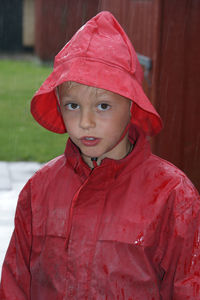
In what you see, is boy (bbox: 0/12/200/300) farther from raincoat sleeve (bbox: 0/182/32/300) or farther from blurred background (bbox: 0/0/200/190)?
blurred background (bbox: 0/0/200/190)

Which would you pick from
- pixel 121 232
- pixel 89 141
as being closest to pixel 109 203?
pixel 121 232

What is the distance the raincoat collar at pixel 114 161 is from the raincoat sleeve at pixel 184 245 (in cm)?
17

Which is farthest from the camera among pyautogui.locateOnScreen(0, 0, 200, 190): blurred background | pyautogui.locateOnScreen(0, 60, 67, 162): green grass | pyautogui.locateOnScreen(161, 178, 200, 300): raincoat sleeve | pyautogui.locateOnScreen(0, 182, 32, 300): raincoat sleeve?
pyautogui.locateOnScreen(0, 60, 67, 162): green grass

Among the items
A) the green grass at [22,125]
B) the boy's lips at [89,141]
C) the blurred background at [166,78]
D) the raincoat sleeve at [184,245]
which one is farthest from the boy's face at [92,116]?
the green grass at [22,125]

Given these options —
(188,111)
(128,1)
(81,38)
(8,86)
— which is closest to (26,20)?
(8,86)

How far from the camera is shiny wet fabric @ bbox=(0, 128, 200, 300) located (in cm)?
200

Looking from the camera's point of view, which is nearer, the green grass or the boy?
the boy

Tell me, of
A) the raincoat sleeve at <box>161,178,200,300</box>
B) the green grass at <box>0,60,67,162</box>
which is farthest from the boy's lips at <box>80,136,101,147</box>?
the green grass at <box>0,60,67,162</box>

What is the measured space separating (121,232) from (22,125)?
8.81 m

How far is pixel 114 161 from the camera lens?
2041 millimetres

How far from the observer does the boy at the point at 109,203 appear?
2.00m

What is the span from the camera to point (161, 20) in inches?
173

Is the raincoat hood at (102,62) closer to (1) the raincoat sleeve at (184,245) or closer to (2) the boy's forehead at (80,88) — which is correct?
(2) the boy's forehead at (80,88)

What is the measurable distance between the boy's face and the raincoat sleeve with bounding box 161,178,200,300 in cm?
28
